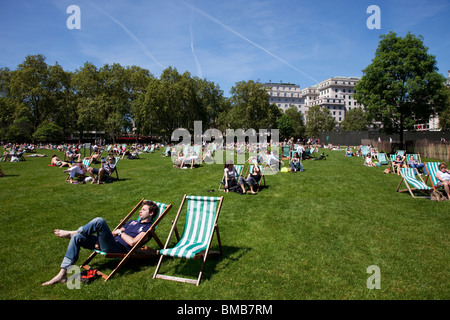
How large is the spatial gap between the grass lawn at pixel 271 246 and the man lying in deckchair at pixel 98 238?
0.31 metres

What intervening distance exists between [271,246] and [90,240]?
9.82ft

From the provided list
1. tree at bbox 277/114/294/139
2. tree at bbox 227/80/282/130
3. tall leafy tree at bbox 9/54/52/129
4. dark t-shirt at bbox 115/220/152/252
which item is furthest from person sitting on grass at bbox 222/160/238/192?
tree at bbox 277/114/294/139

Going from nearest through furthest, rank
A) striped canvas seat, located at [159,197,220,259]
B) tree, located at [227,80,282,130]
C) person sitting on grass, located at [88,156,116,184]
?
1. striped canvas seat, located at [159,197,220,259]
2. person sitting on grass, located at [88,156,116,184]
3. tree, located at [227,80,282,130]

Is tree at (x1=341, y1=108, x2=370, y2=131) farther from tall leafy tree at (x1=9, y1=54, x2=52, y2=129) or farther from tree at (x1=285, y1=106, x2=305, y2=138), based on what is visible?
tall leafy tree at (x1=9, y1=54, x2=52, y2=129)

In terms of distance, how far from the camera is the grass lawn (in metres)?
3.54

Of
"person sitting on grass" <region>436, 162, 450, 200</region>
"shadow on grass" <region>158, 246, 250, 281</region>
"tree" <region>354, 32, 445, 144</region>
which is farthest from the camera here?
"tree" <region>354, 32, 445, 144</region>

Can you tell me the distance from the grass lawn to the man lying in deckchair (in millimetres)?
308

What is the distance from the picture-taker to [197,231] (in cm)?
453

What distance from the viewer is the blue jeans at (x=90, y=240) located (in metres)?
3.84

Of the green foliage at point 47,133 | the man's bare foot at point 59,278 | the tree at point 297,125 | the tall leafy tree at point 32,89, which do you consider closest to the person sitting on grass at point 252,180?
the man's bare foot at point 59,278

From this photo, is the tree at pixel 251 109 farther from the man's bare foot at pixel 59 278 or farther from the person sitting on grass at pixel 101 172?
the man's bare foot at pixel 59 278
